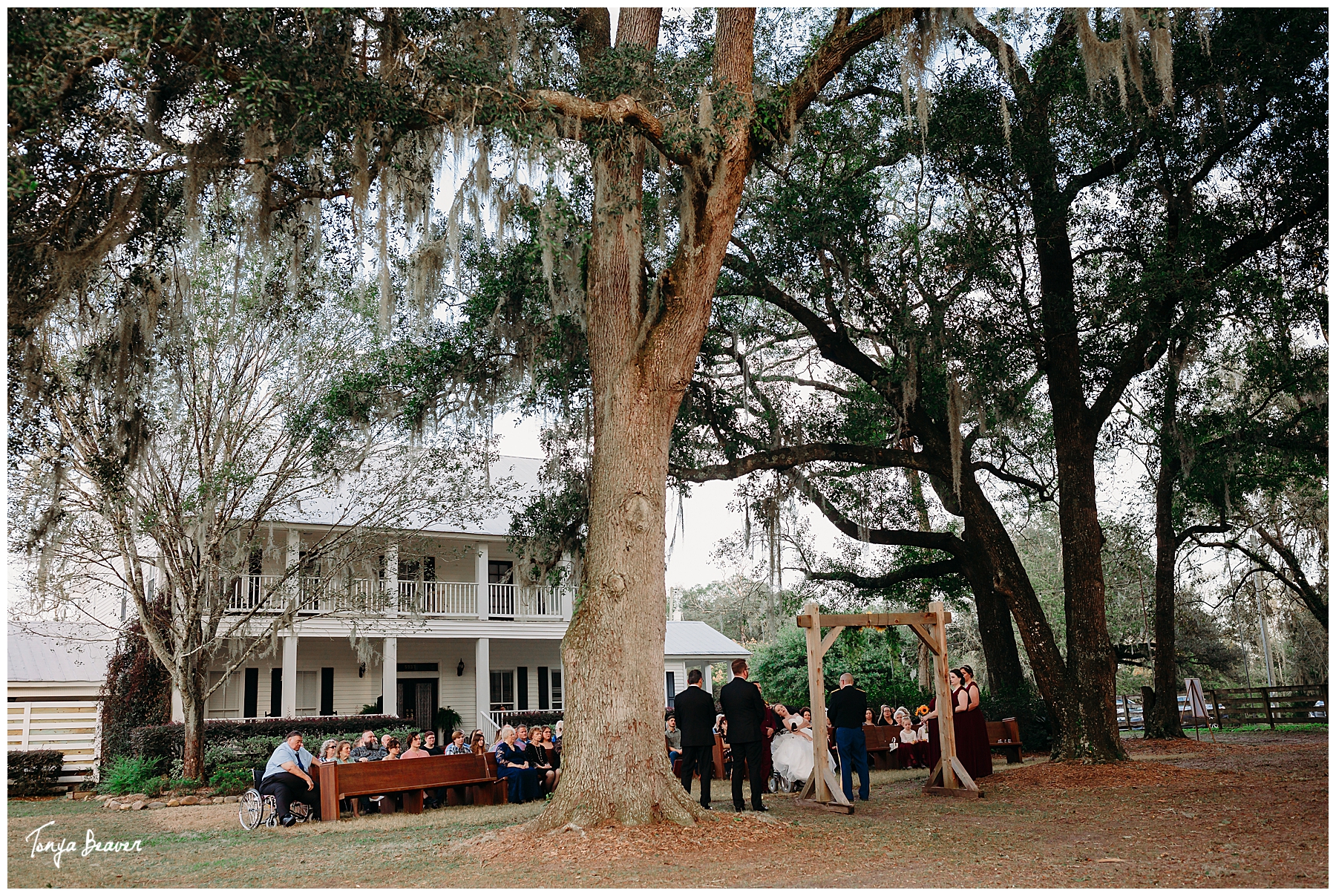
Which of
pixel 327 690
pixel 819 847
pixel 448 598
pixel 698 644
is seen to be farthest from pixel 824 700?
pixel 698 644

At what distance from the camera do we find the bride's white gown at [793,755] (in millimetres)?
11734

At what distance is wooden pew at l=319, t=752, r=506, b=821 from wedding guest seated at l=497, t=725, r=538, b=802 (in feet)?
0.40

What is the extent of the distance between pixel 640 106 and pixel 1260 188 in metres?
8.76

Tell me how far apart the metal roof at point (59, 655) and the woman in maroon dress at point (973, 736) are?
53.0 ft

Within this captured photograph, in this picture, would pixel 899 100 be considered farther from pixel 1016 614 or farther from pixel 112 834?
pixel 112 834

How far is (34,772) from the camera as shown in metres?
15.6

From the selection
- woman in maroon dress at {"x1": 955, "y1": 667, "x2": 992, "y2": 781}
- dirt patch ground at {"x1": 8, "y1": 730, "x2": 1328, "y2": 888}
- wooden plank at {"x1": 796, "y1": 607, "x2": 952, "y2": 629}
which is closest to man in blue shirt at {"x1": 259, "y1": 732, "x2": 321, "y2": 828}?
dirt patch ground at {"x1": 8, "y1": 730, "x2": 1328, "y2": 888}

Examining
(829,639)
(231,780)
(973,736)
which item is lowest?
(231,780)

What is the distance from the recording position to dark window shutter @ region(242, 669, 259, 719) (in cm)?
2106

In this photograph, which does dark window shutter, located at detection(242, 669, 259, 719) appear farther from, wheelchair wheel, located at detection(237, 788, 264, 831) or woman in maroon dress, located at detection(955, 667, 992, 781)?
woman in maroon dress, located at detection(955, 667, 992, 781)

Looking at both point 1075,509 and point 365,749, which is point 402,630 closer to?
point 365,749

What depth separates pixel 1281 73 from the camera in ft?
35.8

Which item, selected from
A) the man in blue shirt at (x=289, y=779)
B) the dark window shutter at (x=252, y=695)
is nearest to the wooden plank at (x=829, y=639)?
the man in blue shirt at (x=289, y=779)

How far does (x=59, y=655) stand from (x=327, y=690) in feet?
18.1
